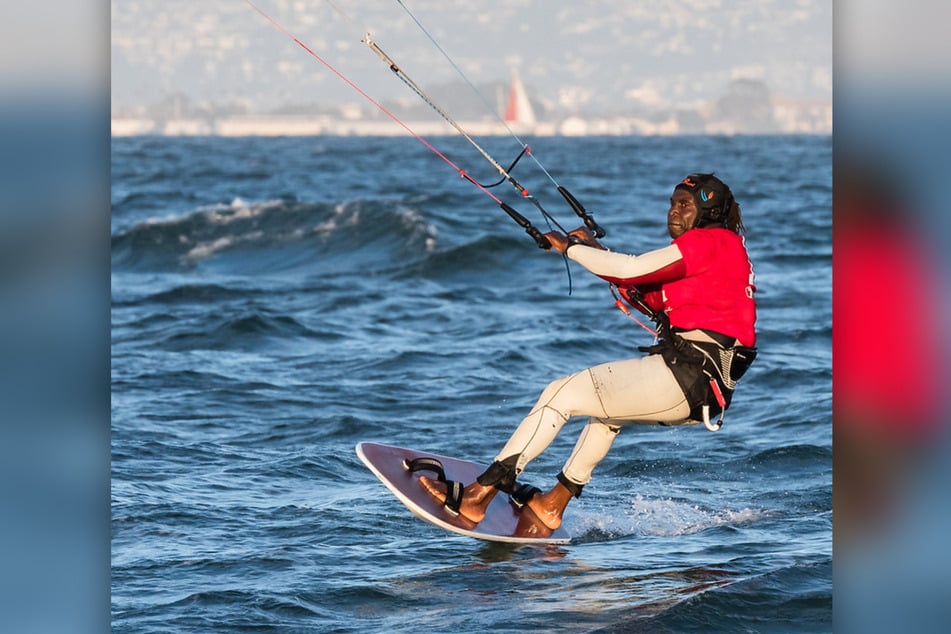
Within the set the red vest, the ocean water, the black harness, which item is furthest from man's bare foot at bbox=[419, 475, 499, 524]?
the red vest

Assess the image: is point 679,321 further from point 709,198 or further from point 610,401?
point 709,198

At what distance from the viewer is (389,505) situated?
8336 mm

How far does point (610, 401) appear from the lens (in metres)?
6.71

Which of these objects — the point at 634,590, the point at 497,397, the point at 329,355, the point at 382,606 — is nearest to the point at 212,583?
the point at 382,606

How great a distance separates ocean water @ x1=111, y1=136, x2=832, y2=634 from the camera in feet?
20.0

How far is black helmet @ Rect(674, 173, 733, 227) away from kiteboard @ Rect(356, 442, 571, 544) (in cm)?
194

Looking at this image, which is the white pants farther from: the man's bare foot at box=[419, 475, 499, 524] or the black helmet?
the black helmet

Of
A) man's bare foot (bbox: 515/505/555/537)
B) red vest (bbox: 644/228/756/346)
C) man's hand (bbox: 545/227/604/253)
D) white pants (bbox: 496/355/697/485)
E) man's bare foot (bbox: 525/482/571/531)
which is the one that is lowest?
man's bare foot (bbox: 515/505/555/537)

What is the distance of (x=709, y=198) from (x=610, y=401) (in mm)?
1096

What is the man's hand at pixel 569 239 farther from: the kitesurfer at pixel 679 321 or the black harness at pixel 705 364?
the black harness at pixel 705 364
